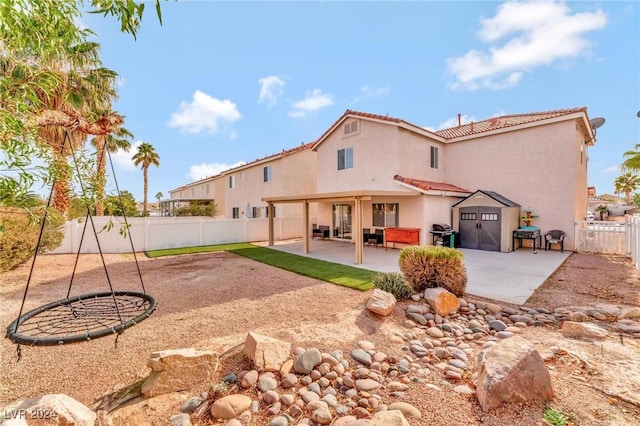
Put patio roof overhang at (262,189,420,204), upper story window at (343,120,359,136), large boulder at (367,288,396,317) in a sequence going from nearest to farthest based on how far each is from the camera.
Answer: large boulder at (367,288,396,317)
patio roof overhang at (262,189,420,204)
upper story window at (343,120,359,136)

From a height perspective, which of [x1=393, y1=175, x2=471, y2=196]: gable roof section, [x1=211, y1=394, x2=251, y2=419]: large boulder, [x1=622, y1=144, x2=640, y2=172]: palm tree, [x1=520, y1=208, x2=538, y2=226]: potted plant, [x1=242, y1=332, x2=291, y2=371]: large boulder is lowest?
[x1=211, y1=394, x2=251, y2=419]: large boulder

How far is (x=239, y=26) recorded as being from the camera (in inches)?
376

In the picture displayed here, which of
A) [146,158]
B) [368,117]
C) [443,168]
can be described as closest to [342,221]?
[368,117]

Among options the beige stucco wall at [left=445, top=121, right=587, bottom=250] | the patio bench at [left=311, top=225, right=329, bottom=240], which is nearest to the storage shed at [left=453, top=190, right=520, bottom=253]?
the beige stucco wall at [left=445, top=121, right=587, bottom=250]

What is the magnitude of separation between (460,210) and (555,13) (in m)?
8.56

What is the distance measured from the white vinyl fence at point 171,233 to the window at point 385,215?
5924 mm

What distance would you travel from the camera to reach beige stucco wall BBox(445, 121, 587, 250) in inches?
505

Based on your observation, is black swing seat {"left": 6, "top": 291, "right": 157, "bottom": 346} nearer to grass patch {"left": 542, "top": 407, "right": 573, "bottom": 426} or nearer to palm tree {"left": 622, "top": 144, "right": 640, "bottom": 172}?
grass patch {"left": 542, "top": 407, "right": 573, "bottom": 426}

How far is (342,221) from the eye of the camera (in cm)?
1786

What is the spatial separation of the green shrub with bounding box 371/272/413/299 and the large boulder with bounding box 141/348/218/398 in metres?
4.08

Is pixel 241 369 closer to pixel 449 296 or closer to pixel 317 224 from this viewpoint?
pixel 449 296

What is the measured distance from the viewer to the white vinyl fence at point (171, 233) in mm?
12875

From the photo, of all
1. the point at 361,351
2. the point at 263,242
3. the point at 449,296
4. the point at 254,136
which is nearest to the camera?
the point at 361,351

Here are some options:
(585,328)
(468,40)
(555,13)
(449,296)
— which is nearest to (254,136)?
(468,40)
